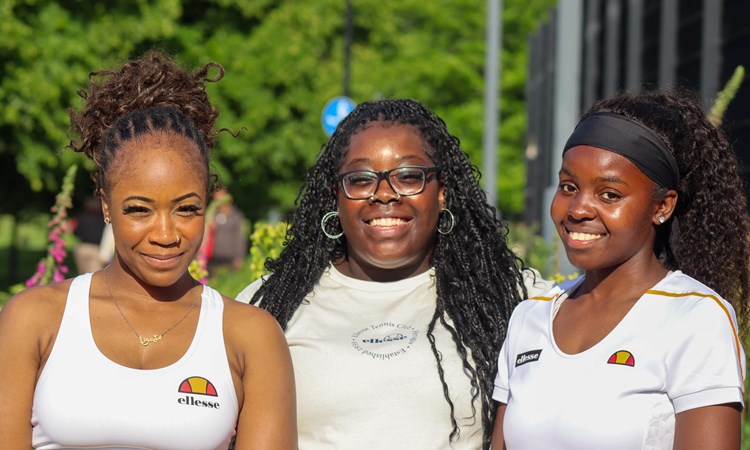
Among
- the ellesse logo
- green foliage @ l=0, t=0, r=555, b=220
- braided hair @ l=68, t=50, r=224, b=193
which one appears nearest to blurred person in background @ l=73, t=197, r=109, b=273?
green foliage @ l=0, t=0, r=555, b=220

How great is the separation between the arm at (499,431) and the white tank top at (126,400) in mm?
790

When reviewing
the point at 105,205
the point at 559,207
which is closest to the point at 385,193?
the point at 559,207

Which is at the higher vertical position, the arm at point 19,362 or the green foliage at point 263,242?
the green foliage at point 263,242

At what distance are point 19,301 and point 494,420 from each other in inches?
58.1

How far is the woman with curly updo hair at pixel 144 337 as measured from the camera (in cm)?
314

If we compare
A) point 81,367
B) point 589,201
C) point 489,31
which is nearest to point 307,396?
point 81,367

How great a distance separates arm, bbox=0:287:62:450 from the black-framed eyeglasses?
1243 millimetres

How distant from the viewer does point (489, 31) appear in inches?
555

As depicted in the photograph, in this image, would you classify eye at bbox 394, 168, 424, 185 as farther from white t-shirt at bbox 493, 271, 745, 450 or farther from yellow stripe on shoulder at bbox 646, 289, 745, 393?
yellow stripe on shoulder at bbox 646, 289, 745, 393

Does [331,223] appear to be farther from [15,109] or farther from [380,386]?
[15,109]

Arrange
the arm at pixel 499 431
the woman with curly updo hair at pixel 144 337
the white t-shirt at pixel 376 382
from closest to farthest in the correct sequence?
1. the woman with curly updo hair at pixel 144 337
2. the arm at pixel 499 431
3. the white t-shirt at pixel 376 382

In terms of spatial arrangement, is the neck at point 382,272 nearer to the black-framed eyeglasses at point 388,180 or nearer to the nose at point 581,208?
the black-framed eyeglasses at point 388,180

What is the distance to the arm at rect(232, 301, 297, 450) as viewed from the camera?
10.6 ft

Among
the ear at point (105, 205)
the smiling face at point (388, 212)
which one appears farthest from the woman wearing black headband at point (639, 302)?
the ear at point (105, 205)
